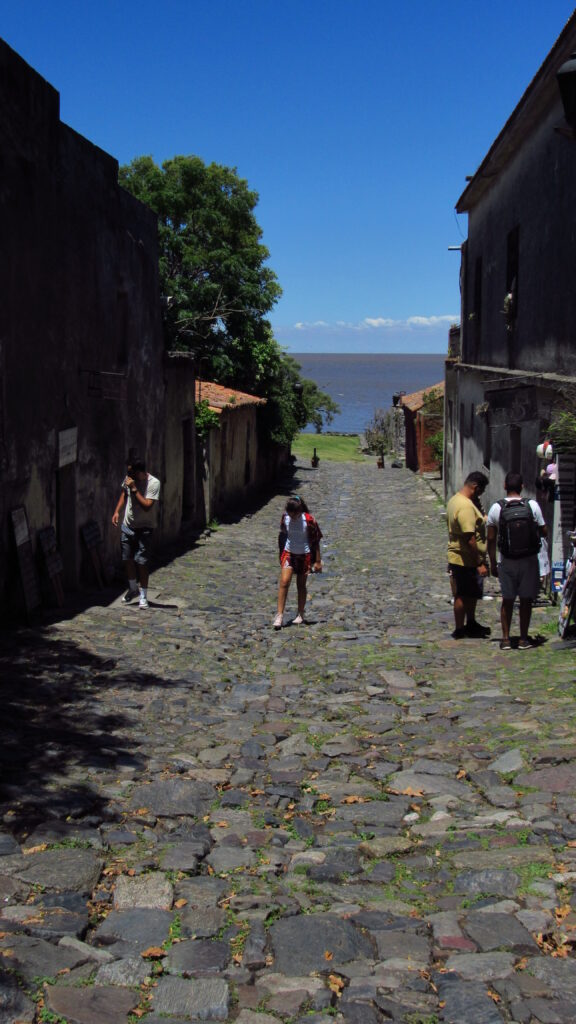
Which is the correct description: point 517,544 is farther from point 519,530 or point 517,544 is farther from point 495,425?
point 495,425

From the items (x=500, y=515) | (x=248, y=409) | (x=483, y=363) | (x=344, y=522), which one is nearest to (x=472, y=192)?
(x=483, y=363)

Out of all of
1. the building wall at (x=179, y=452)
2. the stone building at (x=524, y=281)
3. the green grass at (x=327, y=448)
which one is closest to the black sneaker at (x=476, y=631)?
the stone building at (x=524, y=281)

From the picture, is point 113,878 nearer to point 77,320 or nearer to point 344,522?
point 77,320

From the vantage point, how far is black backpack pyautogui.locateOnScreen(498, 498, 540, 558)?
9.27m

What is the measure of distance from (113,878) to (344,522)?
19101 mm

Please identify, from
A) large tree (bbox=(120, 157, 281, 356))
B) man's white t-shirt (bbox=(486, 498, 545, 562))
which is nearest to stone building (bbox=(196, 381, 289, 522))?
large tree (bbox=(120, 157, 281, 356))

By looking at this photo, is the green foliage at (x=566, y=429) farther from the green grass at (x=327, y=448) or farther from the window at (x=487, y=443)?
the green grass at (x=327, y=448)

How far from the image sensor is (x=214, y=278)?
30.5 metres

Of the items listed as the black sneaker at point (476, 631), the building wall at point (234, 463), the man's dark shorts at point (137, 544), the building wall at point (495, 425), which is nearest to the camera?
the black sneaker at point (476, 631)

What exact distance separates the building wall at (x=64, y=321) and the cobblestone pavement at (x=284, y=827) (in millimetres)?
1819

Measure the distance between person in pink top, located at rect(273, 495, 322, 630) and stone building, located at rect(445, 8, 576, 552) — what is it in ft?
9.89

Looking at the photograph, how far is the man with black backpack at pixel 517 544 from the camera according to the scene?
366 inches

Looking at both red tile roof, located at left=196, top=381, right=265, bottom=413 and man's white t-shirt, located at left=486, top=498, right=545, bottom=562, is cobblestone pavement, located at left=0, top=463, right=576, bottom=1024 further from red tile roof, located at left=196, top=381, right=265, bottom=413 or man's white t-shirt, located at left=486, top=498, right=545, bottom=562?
red tile roof, located at left=196, top=381, right=265, bottom=413

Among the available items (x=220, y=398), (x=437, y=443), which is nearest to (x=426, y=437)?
(x=437, y=443)
